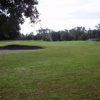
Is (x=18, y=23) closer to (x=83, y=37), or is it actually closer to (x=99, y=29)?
(x=83, y=37)

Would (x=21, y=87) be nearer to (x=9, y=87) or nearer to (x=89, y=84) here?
(x=9, y=87)

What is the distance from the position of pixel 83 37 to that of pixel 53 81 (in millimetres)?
99304

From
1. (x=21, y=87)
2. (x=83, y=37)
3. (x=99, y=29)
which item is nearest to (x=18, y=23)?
(x=21, y=87)

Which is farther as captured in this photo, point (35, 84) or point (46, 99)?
point (35, 84)

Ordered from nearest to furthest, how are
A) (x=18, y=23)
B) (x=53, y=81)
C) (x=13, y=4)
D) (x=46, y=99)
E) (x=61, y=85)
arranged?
(x=46, y=99) → (x=13, y=4) → (x=18, y=23) → (x=61, y=85) → (x=53, y=81)

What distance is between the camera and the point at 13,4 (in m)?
7.98

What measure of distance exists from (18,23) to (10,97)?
2347mm

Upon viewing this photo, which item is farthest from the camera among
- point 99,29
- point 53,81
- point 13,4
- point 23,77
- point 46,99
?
point 99,29

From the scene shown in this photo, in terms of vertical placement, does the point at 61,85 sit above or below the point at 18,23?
below

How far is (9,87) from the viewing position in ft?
29.5

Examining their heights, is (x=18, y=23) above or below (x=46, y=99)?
above

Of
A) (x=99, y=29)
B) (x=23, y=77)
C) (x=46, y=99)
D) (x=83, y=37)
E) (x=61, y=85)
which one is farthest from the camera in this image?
(x=99, y=29)

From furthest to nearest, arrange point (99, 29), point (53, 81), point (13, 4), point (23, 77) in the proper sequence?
point (99, 29) → point (23, 77) → point (53, 81) → point (13, 4)

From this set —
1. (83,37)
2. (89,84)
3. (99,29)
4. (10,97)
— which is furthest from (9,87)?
(99,29)
